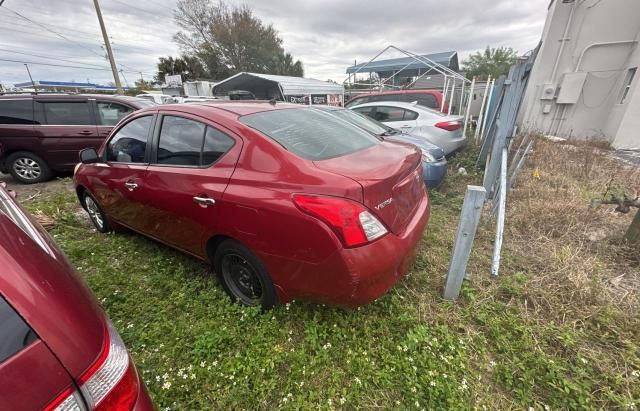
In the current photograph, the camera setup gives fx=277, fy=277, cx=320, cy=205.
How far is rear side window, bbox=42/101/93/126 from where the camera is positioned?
5189mm

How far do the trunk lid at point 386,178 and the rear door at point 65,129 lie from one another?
5.83m

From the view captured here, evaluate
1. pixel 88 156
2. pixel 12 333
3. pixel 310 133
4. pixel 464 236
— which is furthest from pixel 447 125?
pixel 12 333

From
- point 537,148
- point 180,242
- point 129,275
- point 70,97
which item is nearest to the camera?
point 180,242

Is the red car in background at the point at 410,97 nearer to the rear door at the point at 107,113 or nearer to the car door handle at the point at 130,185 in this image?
the rear door at the point at 107,113

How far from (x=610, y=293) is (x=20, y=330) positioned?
3.45 meters

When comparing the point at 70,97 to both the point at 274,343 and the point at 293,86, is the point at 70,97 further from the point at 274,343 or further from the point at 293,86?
the point at 293,86

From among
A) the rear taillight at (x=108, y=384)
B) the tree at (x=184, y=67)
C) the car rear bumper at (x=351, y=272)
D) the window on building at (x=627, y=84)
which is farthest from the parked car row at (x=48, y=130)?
the tree at (x=184, y=67)

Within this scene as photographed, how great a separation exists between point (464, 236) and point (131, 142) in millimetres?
3096

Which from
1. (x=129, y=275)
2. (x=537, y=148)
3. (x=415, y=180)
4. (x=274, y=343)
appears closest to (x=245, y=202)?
(x=274, y=343)

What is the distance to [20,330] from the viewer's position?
0.69 metres

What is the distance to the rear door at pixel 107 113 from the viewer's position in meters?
5.46

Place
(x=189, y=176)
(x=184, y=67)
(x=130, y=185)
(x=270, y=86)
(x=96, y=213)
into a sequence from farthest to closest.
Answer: (x=184, y=67)
(x=270, y=86)
(x=96, y=213)
(x=130, y=185)
(x=189, y=176)

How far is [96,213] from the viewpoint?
11.4 feet

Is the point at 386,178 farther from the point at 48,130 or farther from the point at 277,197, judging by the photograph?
the point at 48,130
